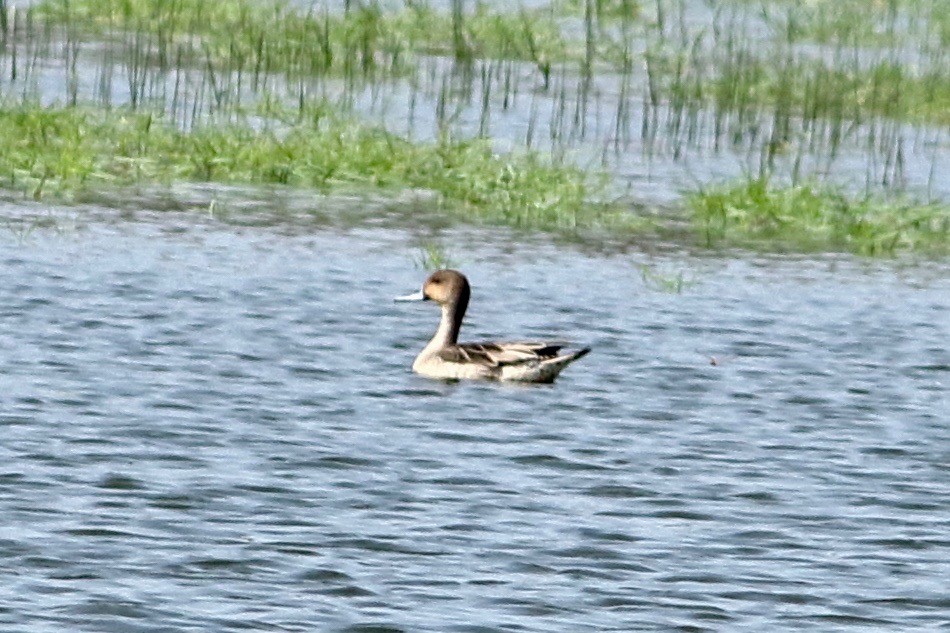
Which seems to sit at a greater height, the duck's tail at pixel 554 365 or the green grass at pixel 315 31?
the green grass at pixel 315 31

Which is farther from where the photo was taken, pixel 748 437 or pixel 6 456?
pixel 748 437

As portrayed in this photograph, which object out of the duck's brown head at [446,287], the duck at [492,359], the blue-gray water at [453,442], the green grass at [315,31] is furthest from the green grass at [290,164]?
the duck at [492,359]

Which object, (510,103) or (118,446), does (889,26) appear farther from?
(118,446)

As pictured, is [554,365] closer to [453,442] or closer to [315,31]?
[453,442]

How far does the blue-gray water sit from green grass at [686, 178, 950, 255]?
0.75 metres

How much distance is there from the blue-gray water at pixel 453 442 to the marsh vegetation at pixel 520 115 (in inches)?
51.1

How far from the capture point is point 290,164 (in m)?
20.3

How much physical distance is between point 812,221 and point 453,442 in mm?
7998

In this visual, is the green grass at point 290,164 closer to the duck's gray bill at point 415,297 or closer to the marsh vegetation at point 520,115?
the marsh vegetation at point 520,115

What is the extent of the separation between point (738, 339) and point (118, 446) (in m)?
5.12

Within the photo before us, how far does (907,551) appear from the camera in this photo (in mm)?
10094

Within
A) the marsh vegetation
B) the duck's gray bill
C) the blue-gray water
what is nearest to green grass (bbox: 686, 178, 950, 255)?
the marsh vegetation

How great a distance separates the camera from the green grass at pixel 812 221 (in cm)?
1925

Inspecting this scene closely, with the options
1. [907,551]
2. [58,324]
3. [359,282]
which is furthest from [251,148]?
[907,551]
